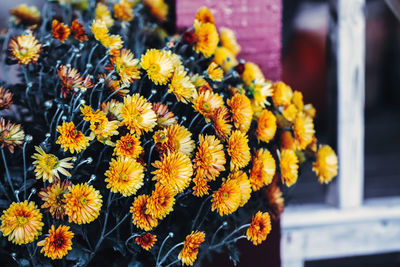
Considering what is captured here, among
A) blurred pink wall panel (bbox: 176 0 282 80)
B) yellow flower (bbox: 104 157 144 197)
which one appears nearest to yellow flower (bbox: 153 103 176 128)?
yellow flower (bbox: 104 157 144 197)

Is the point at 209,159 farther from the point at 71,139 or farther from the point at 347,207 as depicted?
the point at 347,207

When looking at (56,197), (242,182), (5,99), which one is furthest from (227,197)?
(5,99)

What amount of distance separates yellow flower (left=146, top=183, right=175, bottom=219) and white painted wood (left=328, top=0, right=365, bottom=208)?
3.73 feet

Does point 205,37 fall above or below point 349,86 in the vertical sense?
above

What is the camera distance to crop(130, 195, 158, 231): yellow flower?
865mm

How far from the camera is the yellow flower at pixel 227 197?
2.98 ft

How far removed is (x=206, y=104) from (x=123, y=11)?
602 mm

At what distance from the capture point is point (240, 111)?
0.97m

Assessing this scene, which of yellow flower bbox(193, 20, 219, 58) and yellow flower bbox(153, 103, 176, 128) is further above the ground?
yellow flower bbox(193, 20, 219, 58)

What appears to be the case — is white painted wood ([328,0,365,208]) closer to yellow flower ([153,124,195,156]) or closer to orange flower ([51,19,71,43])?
yellow flower ([153,124,195,156])

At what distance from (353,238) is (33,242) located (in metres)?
1.47

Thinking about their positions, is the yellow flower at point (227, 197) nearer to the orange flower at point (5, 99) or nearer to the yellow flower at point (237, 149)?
the yellow flower at point (237, 149)

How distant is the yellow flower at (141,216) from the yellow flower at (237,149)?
0.73ft

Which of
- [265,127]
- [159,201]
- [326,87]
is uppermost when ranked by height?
[265,127]
